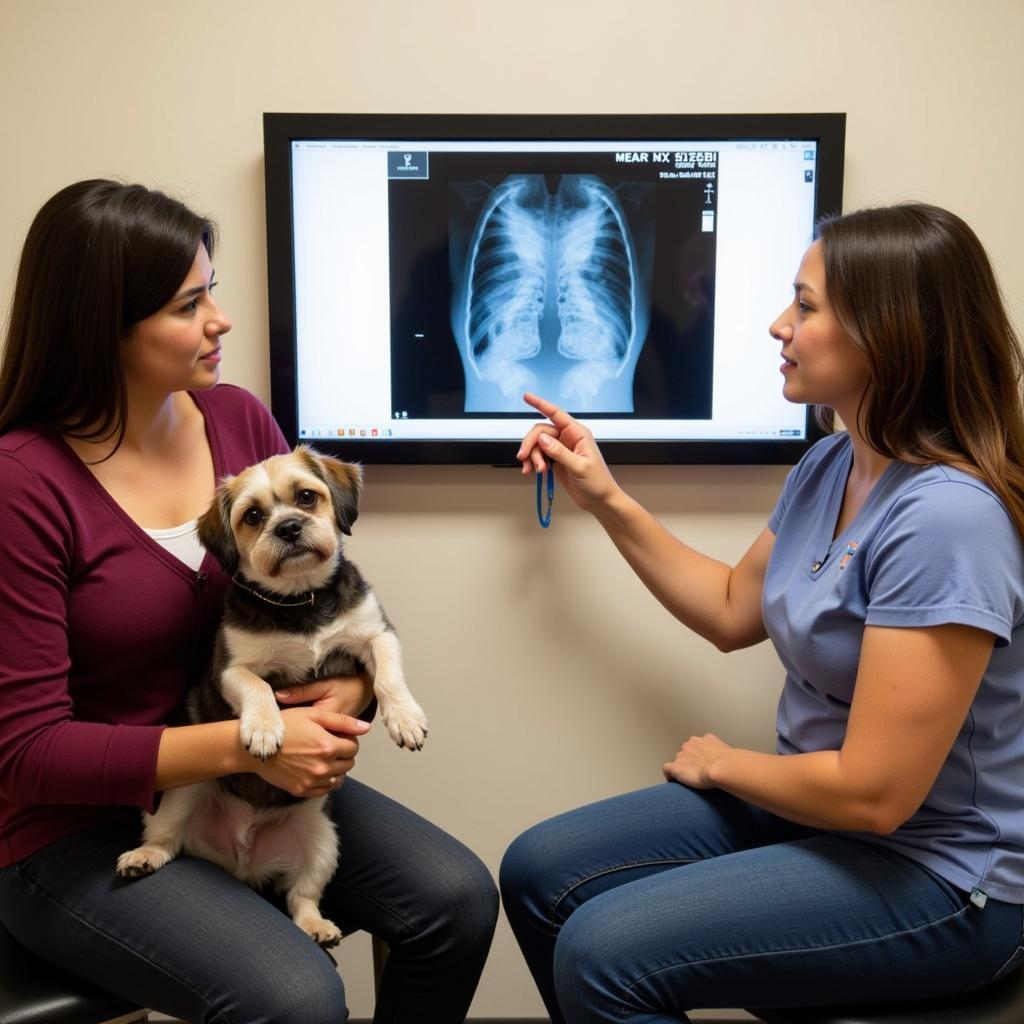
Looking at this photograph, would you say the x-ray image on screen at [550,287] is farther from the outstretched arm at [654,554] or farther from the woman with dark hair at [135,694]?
the woman with dark hair at [135,694]

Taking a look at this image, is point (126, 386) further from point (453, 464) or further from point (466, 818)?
point (466, 818)

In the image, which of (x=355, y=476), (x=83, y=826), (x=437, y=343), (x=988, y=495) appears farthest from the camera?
(x=437, y=343)

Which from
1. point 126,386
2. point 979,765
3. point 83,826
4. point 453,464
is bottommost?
point 83,826

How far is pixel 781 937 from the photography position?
3.84 ft

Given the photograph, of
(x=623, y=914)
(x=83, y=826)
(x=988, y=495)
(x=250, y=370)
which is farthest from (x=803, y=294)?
(x=83, y=826)

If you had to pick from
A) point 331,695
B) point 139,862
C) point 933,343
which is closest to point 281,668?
point 331,695

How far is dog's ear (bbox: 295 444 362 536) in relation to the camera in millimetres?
1426

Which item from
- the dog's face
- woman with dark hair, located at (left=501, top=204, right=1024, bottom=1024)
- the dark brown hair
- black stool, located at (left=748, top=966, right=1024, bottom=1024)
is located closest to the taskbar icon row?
the dog's face

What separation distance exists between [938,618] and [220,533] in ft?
2.94

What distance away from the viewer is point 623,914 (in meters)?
1.23

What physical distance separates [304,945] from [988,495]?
98 centimetres

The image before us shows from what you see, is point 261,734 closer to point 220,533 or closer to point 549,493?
point 220,533

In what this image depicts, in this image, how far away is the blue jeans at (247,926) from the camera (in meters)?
1.17

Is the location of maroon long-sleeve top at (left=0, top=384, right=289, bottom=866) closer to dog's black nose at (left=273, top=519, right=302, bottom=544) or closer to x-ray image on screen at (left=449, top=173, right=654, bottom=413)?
dog's black nose at (left=273, top=519, right=302, bottom=544)
